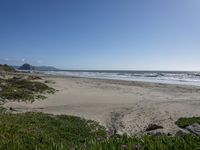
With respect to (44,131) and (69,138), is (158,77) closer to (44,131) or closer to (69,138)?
(69,138)

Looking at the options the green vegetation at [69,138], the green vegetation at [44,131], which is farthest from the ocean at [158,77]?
the green vegetation at [69,138]

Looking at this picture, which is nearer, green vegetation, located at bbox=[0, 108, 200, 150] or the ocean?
green vegetation, located at bbox=[0, 108, 200, 150]

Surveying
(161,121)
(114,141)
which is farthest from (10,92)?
(114,141)

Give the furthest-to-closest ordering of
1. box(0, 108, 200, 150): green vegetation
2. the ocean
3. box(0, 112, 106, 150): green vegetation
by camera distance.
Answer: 1. the ocean
2. box(0, 112, 106, 150): green vegetation
3. box(0, 108, 200, 150): green vegetation

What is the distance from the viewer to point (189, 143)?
4.36 meters

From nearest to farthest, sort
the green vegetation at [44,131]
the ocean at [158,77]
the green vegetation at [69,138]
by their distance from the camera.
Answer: the green vegetation at [69,138], the green vegetation at [44,131], the ocean at [158,77]

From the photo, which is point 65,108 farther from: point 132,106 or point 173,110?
point 173,110

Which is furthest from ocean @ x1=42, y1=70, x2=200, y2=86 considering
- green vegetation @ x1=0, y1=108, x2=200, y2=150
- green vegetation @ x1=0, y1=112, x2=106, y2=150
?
green vegetation @ x1=0, y1=108, x2=200, y2=150

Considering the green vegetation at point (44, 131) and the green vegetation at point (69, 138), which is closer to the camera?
the green vegetation at point (69, 138)

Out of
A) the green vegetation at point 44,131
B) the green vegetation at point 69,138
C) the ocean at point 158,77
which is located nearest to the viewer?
the green vegetation at point 69,138

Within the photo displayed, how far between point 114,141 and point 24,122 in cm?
509

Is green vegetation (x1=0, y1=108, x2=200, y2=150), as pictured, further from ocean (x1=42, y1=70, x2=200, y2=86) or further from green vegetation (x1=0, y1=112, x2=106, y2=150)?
ocean (x1=42, y1=70, x2=200, y2=86)

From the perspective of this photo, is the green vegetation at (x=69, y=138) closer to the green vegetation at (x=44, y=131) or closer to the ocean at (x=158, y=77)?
the green vegetation at (x=44, y=131)

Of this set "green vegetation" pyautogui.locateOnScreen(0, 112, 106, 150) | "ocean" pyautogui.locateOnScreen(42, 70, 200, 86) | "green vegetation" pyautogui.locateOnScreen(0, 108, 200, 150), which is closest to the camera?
"green vegetation" pyautogui.locateOnScreen(0, 108, 200, 150)
